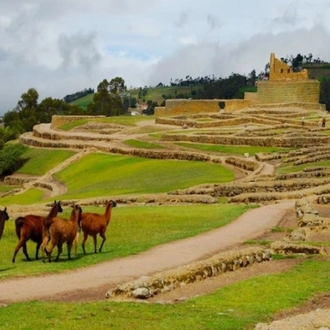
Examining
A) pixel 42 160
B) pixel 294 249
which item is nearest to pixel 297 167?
pixel 294 249

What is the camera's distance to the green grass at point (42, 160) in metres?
65.9

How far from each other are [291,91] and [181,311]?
8203 centimetres

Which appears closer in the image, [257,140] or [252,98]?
Answer: [257,140]

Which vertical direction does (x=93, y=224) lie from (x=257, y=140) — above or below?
above

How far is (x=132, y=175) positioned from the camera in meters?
47.5

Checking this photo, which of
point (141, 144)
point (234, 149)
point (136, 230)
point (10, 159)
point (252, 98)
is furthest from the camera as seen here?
point (252, 98)

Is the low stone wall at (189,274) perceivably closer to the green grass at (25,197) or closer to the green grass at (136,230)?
the green grass at (136,230)

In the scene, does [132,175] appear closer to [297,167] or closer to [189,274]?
[297,167]

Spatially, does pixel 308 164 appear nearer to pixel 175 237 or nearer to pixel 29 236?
pixel 175 237

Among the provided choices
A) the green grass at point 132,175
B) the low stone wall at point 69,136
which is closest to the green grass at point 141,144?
the green grass at point 132,175

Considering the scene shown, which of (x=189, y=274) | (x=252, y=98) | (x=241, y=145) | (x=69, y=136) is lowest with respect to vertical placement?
(x=69, y=136)

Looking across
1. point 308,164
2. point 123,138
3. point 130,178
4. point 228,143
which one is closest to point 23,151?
point 123,138

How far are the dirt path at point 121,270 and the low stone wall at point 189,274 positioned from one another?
0.57 meters

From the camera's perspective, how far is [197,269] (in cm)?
1541
